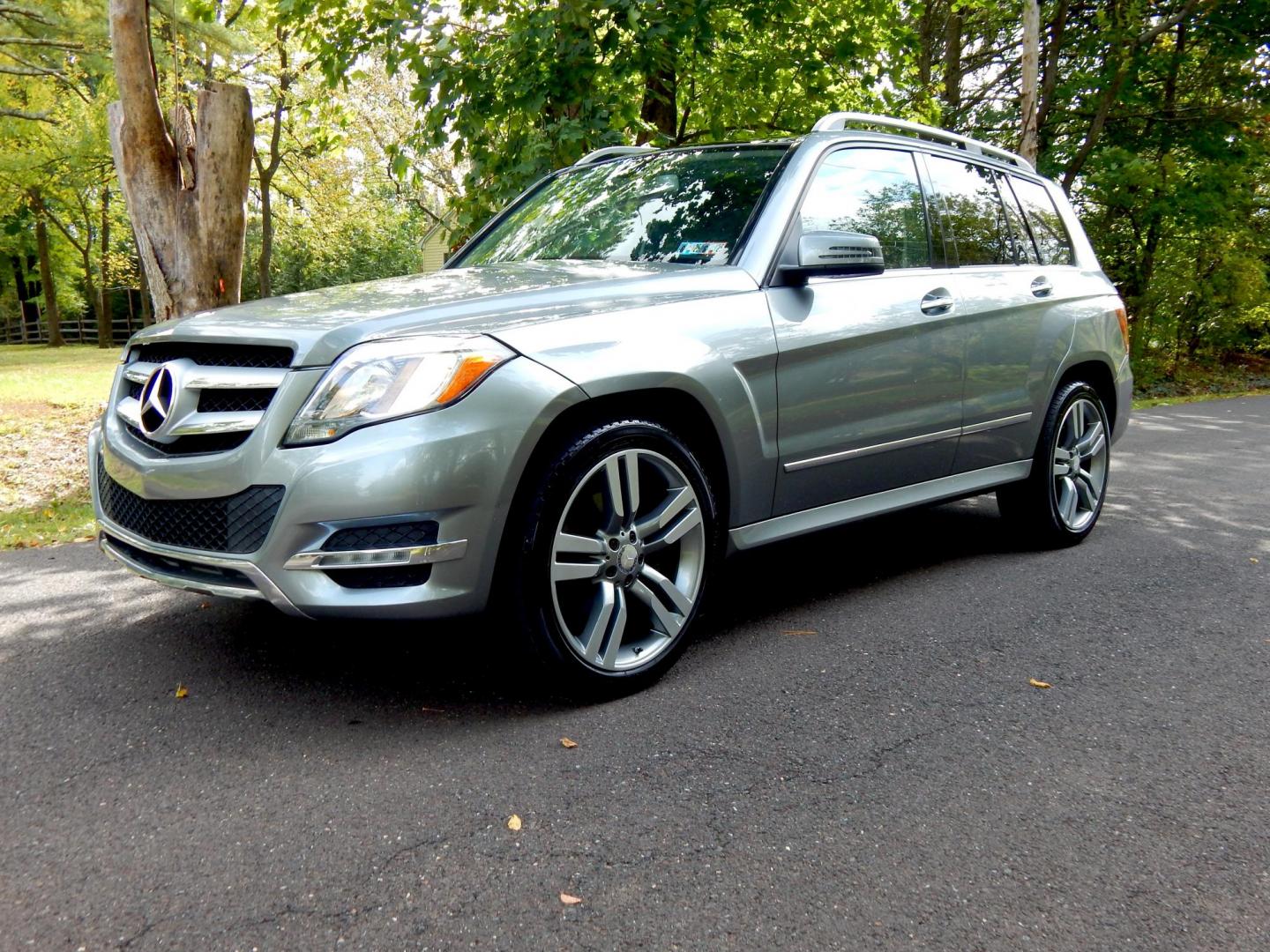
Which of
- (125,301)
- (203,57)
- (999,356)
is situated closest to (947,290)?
(999,356)

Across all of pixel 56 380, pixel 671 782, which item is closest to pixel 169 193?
pixel 671 782

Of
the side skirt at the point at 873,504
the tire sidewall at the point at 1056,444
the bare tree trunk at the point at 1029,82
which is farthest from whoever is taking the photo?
the bare tree trunk at the point at 1029,82

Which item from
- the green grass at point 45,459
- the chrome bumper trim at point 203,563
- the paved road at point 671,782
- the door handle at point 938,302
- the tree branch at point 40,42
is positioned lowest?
the green grass at point 45,459

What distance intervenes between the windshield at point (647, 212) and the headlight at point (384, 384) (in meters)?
1.26

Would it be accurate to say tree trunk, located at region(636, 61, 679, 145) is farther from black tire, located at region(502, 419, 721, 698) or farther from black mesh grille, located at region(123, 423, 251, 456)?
black mesh grille, located at region(123, 423, 251, 456)

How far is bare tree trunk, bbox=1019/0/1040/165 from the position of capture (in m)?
14.0

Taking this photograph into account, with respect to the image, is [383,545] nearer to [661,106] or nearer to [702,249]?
[702,249]

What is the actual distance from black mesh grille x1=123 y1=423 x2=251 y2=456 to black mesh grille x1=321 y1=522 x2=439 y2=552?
1.35 ft

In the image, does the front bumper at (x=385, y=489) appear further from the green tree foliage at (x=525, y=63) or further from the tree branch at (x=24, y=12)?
the tree branch at (x=24, y=12)

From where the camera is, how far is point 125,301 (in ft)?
180

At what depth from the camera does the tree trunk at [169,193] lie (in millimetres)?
8305

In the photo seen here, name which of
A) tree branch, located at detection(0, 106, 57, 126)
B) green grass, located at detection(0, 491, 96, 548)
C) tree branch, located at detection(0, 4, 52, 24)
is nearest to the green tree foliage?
green grass, located at detection(0, 491, 96, 548)

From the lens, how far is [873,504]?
438cm

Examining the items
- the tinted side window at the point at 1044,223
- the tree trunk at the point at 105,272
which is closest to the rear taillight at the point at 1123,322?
the tinted side window at the point at 1044,223
